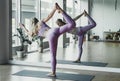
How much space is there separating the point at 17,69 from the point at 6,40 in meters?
1.27

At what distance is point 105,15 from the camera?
22.3ft

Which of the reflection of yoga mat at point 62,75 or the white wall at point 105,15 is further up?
the white wall at point 105,15

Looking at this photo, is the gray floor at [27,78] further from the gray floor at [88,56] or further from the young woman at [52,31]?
the young woman at [52,31]

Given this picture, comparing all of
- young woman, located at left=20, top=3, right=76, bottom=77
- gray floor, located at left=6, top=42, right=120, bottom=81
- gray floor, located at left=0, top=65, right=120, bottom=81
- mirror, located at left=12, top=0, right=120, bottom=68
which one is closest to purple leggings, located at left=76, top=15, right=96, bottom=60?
mirror, located at left=12, top=0, right=120, bottom=68

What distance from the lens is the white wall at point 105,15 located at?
662 cm

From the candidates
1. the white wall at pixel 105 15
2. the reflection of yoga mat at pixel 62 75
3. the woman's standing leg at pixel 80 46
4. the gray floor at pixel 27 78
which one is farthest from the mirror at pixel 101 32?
the reflection of yoga mat at pixel 62 75

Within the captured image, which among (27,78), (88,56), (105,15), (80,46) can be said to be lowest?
(27,78)

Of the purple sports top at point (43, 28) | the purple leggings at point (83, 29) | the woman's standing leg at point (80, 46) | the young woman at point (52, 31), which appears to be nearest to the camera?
the young woman at point (52, 31)

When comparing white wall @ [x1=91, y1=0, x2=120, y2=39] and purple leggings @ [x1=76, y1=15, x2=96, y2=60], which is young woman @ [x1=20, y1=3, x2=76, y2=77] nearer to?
purple leggings @ [x1=76, y1=15, x2=96, y2=60]

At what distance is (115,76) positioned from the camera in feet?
19.3

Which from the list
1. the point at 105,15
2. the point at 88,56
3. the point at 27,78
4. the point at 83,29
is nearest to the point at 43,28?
the point at 27,78

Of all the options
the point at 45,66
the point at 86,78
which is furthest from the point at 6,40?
the point at 86,78

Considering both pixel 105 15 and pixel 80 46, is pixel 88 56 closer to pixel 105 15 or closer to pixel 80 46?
pixel 80 46

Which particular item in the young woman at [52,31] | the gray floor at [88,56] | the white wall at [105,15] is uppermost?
the white wall at [105,15]
